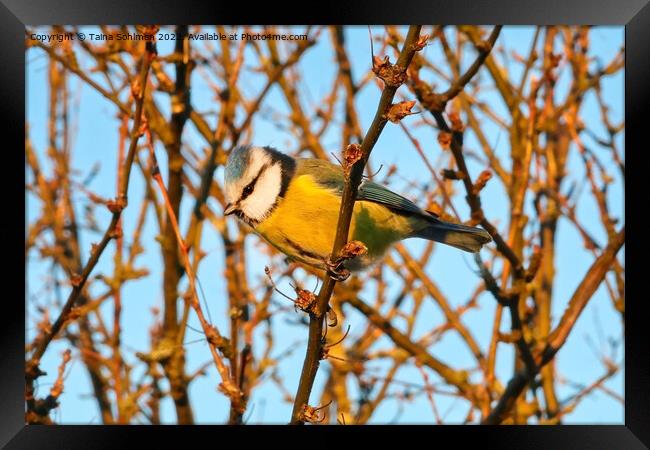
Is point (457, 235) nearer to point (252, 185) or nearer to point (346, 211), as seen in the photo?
point (252, 185)

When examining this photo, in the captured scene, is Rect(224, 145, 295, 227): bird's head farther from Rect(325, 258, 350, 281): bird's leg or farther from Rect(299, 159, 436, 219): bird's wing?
Rect(325, 258, 350, 281): bird's leg

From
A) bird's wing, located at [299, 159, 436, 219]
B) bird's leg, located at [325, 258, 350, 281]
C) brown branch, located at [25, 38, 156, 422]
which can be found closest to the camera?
bird's leg, located at [325, 258, 350, 281]

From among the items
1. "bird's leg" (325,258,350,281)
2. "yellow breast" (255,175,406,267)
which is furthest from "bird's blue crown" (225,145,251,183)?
"bird's leg" (325,258,350,281)

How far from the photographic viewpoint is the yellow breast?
8.01 ft

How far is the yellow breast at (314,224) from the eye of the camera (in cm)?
244

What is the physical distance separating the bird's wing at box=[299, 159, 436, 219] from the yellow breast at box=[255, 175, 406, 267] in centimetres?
3

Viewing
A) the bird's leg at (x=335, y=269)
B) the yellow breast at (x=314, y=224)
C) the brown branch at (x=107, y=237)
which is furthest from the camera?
the yellow breast at (x=314, y=224)

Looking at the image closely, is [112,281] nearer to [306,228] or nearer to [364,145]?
[306,228]
